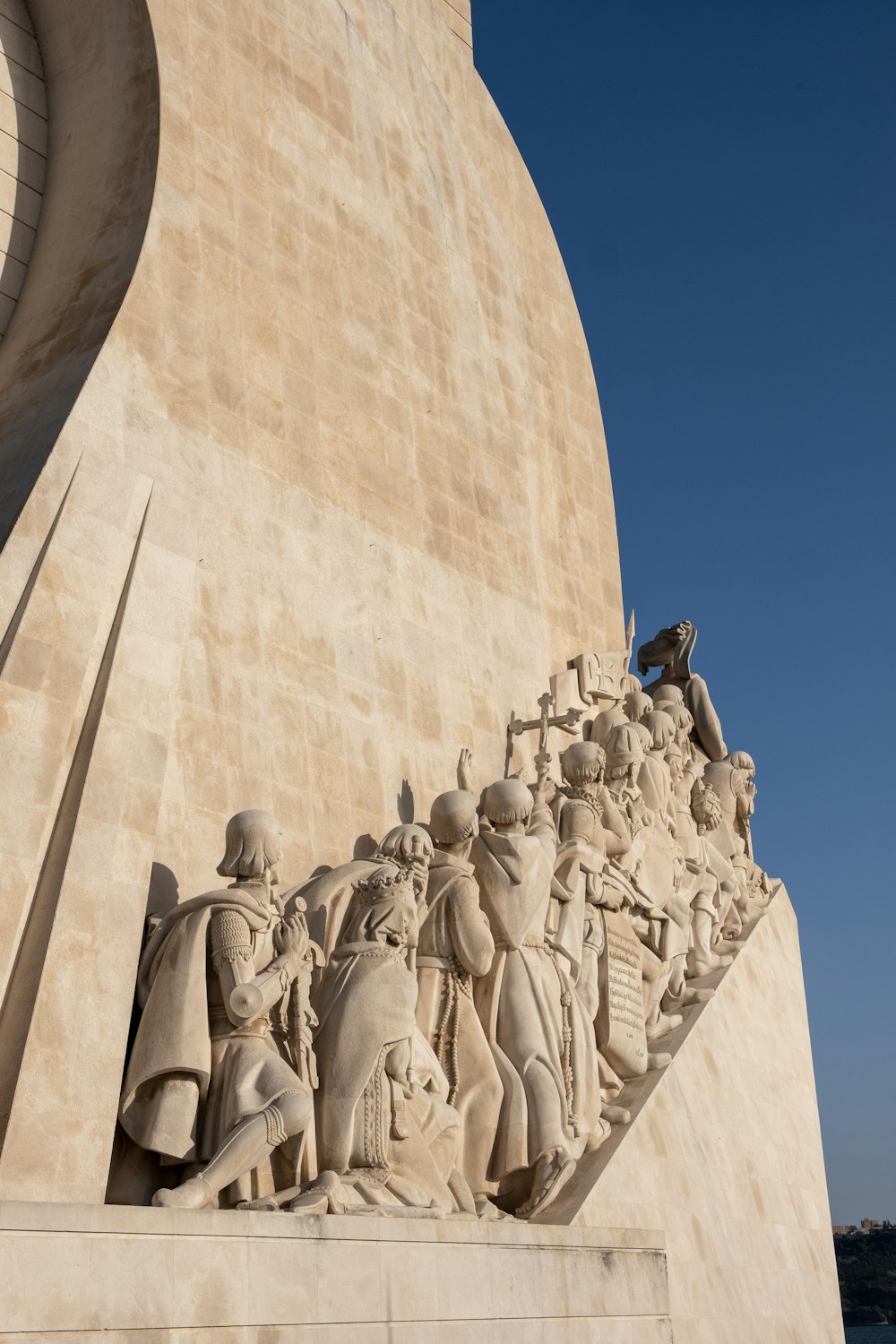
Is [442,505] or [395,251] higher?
[395,251]

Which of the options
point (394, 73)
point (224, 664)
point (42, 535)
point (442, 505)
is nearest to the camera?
point (42, 535)

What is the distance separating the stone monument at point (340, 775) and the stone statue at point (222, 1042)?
1 cm

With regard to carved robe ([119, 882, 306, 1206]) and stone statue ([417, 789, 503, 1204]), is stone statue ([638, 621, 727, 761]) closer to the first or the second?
stone statue ([417, 789, 503, 1204])

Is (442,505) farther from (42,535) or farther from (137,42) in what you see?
(42,535)

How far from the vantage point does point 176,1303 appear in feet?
14.5

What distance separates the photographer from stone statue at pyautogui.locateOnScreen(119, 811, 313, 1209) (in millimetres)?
5070

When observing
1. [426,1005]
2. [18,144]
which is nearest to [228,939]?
[426,1005]

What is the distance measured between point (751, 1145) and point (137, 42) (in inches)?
251

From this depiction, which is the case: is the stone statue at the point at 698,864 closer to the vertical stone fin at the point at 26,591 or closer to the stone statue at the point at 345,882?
the stone statue at the point at 345,882

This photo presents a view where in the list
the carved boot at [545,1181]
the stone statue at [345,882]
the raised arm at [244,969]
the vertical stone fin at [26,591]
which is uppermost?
the vertical stone fin at [26,591]

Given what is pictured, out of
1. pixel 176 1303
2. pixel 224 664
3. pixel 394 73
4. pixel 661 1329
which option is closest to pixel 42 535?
pixel 224 664

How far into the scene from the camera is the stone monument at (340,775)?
515 cm

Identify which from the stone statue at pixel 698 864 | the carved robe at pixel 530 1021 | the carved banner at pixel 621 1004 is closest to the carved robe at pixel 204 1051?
the carved robe at pixel 530 1021

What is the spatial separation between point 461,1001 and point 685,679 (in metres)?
5.18
